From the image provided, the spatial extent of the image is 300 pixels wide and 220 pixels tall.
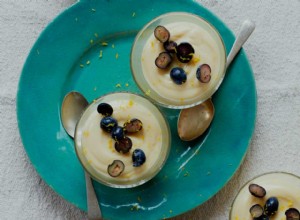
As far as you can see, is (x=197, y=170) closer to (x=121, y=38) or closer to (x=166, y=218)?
(x=166, y=218)

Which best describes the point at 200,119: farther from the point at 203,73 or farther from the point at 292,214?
the point at 292,214

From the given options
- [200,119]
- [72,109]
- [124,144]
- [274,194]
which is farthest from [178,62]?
[274,194]

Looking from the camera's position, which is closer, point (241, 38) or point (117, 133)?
point (117, 133)

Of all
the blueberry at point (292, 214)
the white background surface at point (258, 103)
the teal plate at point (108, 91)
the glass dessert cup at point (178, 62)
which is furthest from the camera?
the white background surface at point (258, 103)

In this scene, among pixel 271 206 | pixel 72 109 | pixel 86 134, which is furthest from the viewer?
pixel 72 109

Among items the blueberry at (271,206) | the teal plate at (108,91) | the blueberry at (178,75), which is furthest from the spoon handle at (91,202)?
the blueberry at (271,206)

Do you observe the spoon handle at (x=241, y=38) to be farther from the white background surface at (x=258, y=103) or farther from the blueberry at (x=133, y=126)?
the blueberry at (x=133, y=126)

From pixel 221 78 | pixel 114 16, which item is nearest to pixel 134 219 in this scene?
pixel 221 78

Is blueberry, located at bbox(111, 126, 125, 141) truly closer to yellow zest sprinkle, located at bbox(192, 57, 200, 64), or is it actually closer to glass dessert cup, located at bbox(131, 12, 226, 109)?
glass dessert cup, located at bbox(131, 12, 226, 109)

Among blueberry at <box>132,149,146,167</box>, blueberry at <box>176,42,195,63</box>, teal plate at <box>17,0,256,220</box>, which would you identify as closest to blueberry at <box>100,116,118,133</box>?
blueberry at <box>132,149,146,167</box>
